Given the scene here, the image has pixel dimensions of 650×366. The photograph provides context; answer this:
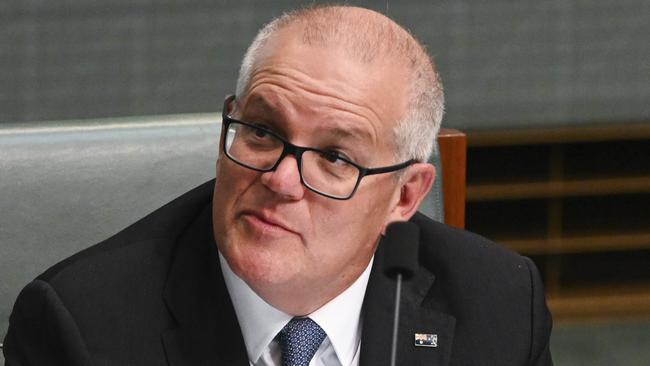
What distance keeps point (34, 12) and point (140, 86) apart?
1.10 feet

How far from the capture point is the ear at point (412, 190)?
172 cm

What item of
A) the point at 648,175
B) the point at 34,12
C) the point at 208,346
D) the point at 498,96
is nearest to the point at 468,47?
the point at 498,96

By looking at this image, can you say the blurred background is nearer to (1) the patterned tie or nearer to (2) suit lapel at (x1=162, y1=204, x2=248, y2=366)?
(2) suit lapel at (x1=162, y1=204, x2=248, y2=366)

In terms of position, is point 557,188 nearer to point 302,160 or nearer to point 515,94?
point 515,94

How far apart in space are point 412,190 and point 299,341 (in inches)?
10.5

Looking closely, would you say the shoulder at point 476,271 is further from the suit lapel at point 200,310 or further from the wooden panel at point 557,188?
the wooden panel at point 557,188

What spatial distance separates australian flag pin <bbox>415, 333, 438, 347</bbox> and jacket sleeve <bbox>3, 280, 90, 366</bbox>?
47 cm

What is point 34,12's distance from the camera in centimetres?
324

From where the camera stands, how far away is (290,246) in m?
1.56

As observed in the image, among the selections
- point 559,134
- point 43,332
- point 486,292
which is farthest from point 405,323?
point 559,134

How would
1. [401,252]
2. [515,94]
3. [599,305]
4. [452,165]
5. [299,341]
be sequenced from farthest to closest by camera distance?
[599,305] → [515,94] → [452,165] → [299,341] → [401,252]

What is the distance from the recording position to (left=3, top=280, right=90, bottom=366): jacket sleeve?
1595mm

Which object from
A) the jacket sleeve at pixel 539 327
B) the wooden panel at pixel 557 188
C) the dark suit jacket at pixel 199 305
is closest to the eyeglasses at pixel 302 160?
the dark suit jacket at pixel 199 305

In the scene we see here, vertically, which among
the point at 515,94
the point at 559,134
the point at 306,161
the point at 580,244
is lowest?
the point at 580,244
